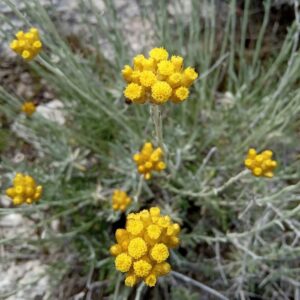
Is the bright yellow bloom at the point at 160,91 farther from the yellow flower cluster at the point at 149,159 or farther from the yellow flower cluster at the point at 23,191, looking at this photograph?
the yellow flower cluster at the point at 23,191

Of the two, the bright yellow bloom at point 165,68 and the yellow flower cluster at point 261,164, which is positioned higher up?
the bright yellow bloom at point 165,68

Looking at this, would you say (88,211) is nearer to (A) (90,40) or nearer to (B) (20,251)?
(B) (20,251)

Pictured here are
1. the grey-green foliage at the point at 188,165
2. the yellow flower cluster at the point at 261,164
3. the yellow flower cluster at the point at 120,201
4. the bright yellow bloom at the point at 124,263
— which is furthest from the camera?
the grey-green foliage at the point at 188,165

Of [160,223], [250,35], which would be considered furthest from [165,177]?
[250,35]

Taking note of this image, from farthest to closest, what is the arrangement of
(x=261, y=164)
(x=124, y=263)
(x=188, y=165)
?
(x=188, y=165) → (x=261, y=164) → (x=124, y=263)

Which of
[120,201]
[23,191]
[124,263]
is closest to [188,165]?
[120,201]

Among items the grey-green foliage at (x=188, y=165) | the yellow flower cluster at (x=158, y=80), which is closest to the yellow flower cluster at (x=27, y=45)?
the grey-green foliage at (x=188, y=165)

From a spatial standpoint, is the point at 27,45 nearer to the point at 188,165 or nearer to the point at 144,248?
the point at 144,248
